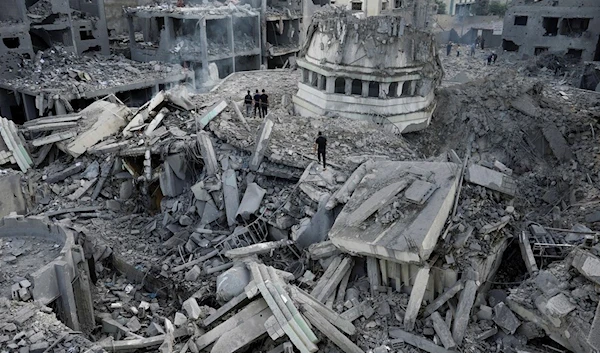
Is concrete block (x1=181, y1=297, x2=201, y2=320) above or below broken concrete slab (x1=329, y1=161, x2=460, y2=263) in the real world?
below

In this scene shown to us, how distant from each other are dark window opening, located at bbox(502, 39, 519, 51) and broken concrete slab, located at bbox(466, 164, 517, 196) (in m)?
21.9

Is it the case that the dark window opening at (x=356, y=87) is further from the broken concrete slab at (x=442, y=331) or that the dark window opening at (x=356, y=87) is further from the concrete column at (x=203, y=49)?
the broken concrete slab at (x=442, y=331)

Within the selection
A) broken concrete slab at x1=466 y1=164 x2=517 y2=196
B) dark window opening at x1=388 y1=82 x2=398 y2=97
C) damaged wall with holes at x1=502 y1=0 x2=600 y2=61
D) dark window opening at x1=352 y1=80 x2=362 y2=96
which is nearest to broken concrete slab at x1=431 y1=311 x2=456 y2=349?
broken concrete slab at x1=466 y1=164 x2=517 y2=196

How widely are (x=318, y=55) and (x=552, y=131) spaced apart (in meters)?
8.84

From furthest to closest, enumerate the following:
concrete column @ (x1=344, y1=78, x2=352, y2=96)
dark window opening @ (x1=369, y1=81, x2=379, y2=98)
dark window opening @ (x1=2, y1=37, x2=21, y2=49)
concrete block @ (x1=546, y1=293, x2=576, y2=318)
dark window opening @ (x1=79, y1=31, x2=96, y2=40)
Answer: dark window opening @ (x1=79, y1=31, x2=96, y2=40), dark window opening @ (x1=2, y1=37, x2=21, y2=49), dark window opening @ (x1=369, y1=81, x2=379, y2=98), concrete column @ (x1=344, y1=78, x2=352, y2=96), concrete block @ (x1=546, y1=293, x2=576, y2=318)

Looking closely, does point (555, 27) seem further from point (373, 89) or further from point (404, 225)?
point (404, 225)

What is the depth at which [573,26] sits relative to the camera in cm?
2741

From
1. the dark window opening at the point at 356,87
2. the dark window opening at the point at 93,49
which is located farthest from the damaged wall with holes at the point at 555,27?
the dark window opening at the point at 93,49

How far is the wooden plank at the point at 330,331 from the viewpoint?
7.97m

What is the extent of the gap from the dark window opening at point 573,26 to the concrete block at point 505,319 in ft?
79.9

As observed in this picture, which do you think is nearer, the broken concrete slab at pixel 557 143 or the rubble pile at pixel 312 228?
the rubble pile at pixel 312 228

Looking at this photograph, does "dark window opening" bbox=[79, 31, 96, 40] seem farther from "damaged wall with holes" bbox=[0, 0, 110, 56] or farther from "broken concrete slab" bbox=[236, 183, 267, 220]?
"broken concrete slab" bbox=[236, 183, 267, 220]

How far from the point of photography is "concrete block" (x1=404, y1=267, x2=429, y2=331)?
27.2 feet

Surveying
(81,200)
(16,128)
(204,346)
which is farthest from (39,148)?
(204,346)
